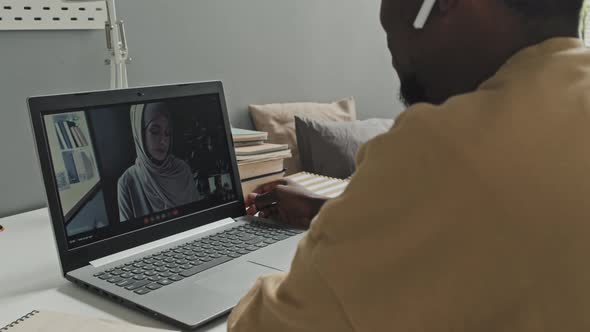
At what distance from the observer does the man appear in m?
0.50

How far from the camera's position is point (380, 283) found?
54 cm

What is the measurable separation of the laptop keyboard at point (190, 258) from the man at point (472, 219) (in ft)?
1.41

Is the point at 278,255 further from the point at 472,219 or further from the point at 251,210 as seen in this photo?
the point at 472,219

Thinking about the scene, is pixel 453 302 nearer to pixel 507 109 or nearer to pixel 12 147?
pixel 507 109

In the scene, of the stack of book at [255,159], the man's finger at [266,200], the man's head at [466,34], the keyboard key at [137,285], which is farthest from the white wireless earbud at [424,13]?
the stack of book at [255,159]

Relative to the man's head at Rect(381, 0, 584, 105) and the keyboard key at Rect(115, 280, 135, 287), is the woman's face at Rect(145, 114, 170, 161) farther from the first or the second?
the man's head at Rect(381, 0, 584, 105)

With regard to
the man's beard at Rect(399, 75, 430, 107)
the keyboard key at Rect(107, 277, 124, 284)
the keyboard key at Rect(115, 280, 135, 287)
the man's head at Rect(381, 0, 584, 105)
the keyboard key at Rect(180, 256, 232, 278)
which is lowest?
the keyboard key at Rect(180, 256, 232, 278)

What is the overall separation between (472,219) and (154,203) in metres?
0.73

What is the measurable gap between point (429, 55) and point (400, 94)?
0.34 ft

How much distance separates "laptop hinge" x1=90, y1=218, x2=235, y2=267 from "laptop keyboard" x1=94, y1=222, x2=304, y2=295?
3cm

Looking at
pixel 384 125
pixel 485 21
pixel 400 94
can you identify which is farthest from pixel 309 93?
pixel 485 21

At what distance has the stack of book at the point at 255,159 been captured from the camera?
143 centimetres

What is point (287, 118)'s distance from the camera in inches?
79.5

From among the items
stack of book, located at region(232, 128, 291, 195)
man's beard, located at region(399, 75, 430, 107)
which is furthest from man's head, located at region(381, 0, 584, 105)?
stack of book, located at region(232, 128, 291, 195)
